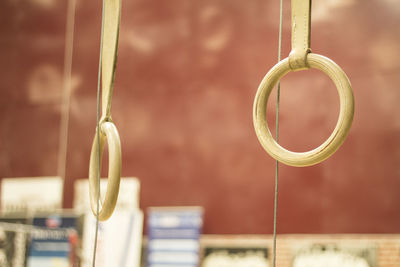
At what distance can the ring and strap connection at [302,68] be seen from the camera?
1230mm

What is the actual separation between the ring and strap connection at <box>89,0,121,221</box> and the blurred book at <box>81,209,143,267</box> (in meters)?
3.63

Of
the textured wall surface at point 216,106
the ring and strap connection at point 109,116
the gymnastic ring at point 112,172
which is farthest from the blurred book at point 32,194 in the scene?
the gymnastic ring at point 112,172

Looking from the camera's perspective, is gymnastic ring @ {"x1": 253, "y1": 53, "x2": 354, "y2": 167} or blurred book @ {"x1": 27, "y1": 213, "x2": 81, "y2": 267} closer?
gymnastic ring @ {"x1": 253, "y1": 53, "x2": 354, "y2": 167}

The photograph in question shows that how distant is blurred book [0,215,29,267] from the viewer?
5.58m

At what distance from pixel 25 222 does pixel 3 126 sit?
1.28 m

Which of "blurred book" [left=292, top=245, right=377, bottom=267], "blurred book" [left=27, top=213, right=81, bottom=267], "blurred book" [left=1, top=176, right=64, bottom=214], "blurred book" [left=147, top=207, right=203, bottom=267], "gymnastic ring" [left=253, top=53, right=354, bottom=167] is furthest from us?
"blurred book" [left=1, top=176, right=64, bottom=214]

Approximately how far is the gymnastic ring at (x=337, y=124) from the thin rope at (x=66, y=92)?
498 centimetres

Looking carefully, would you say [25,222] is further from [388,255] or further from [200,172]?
[388,255]

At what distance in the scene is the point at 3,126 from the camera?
6.49 meters

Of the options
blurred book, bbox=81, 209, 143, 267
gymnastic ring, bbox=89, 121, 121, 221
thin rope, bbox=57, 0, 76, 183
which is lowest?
gymnastic ring, bbox=89, 121, 121, 221

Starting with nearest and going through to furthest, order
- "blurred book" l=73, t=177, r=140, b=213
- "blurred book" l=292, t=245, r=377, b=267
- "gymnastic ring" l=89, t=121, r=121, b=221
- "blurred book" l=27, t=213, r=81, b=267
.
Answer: "gymnastic ring" l=89, t=121, r=121, b=221, "blurred book" l=292, t=245, r=377, b=267, "blurred book" l=27, t=213, r=81, b=267, "blurred book" l=73, t=177, r=140, b=213

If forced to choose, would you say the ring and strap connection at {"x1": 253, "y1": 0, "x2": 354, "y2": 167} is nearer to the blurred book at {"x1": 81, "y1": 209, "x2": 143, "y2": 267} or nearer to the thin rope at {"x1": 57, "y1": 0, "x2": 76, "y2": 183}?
the blurred book at {"x1": 81, "y1": 209, "x2": 143, "y2": 267}

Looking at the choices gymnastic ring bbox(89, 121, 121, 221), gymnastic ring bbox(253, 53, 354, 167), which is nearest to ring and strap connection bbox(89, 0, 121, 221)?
gymnastic ring bbox(89, 121, 121, 221)

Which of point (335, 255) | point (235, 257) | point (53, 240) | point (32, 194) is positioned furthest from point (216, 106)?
point (32, 194)
